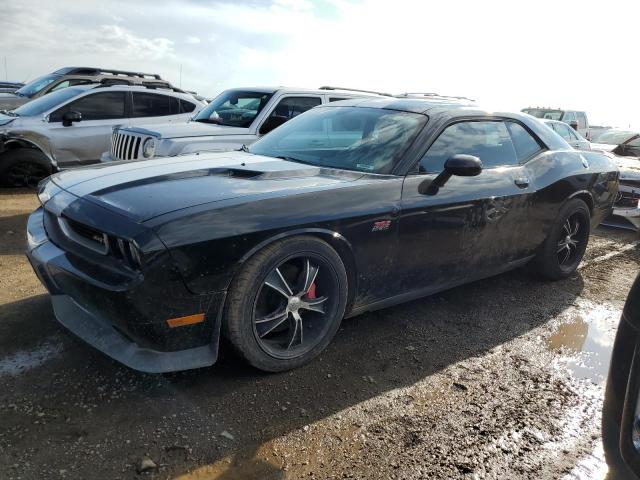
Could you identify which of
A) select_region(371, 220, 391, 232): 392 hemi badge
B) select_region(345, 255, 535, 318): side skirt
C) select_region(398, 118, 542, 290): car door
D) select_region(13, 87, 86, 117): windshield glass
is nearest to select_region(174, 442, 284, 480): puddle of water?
select_region(345, 255, 535, 318): side skirt

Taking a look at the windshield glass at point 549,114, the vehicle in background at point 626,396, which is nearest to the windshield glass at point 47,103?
the vehicle in background at point 626,396

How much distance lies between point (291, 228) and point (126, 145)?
439 centimetres

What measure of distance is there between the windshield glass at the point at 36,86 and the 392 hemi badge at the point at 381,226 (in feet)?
36.9

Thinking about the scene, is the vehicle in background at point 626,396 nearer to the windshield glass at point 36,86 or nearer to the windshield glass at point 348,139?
the windshield glass at point 348,139

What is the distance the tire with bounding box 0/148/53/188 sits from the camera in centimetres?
741

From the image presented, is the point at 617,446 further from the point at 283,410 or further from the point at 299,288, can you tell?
the point at 299,288

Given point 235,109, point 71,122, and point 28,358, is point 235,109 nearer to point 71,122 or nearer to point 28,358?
point 71,122

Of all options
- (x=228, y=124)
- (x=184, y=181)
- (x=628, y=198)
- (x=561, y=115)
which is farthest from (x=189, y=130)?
(x=561, y=115)

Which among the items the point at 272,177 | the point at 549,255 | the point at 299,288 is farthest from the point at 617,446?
the point at 549,255

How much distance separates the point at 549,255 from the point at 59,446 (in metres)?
4.06

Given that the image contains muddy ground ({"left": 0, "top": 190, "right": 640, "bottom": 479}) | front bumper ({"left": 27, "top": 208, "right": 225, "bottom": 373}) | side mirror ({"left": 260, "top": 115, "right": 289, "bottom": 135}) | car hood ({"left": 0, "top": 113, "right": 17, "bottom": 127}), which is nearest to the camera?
muddy ground ({"left": 0, "top": 190, "right": 640, "bottom": 479})

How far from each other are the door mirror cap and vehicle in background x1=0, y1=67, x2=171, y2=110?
9.54 meters

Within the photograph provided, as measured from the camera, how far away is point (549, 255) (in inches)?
181

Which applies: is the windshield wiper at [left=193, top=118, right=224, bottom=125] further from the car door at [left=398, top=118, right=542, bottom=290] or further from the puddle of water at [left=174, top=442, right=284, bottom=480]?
the puddle of water at [left=174, top=442, right=284, bottom=480]
